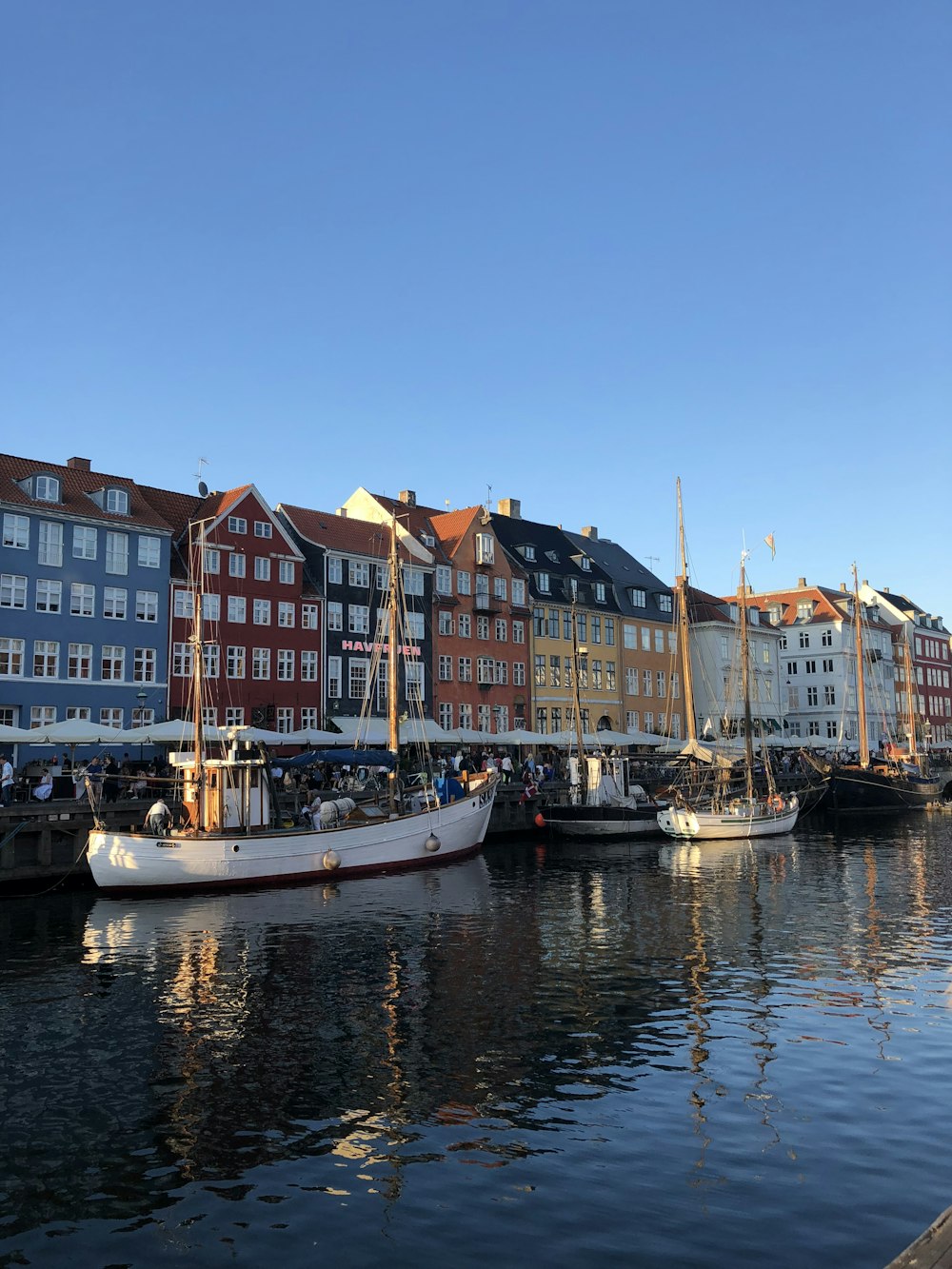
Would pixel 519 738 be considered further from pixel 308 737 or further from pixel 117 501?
pixel 117 501

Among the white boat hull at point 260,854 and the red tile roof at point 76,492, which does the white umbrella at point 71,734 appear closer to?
the white boat hull at point 260,854

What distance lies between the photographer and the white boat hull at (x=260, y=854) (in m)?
34.4

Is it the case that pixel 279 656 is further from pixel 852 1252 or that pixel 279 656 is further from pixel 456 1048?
pixel 852 1252

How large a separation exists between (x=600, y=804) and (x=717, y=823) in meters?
5.92

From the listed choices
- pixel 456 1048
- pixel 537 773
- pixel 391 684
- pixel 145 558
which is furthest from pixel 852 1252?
pixel 145 558

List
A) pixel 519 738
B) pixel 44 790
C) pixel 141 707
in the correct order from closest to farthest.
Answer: pixel 44 790
pixel 141 707
pixel 519 738

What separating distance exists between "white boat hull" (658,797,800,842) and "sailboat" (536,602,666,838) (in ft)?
4.62

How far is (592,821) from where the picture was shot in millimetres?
54438

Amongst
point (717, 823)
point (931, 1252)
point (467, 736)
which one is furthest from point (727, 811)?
point (931, 1252)

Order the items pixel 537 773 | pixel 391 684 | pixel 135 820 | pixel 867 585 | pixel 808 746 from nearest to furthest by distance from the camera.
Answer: pixel 135 820, pixel 391 684, pixel 537 773, pixel 808 746, pixel 867 585

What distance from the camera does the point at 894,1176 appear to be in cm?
1138

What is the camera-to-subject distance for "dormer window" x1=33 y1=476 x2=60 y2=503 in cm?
5622

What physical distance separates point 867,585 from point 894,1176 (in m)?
132

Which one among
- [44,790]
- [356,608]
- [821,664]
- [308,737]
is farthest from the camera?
[821,664]
